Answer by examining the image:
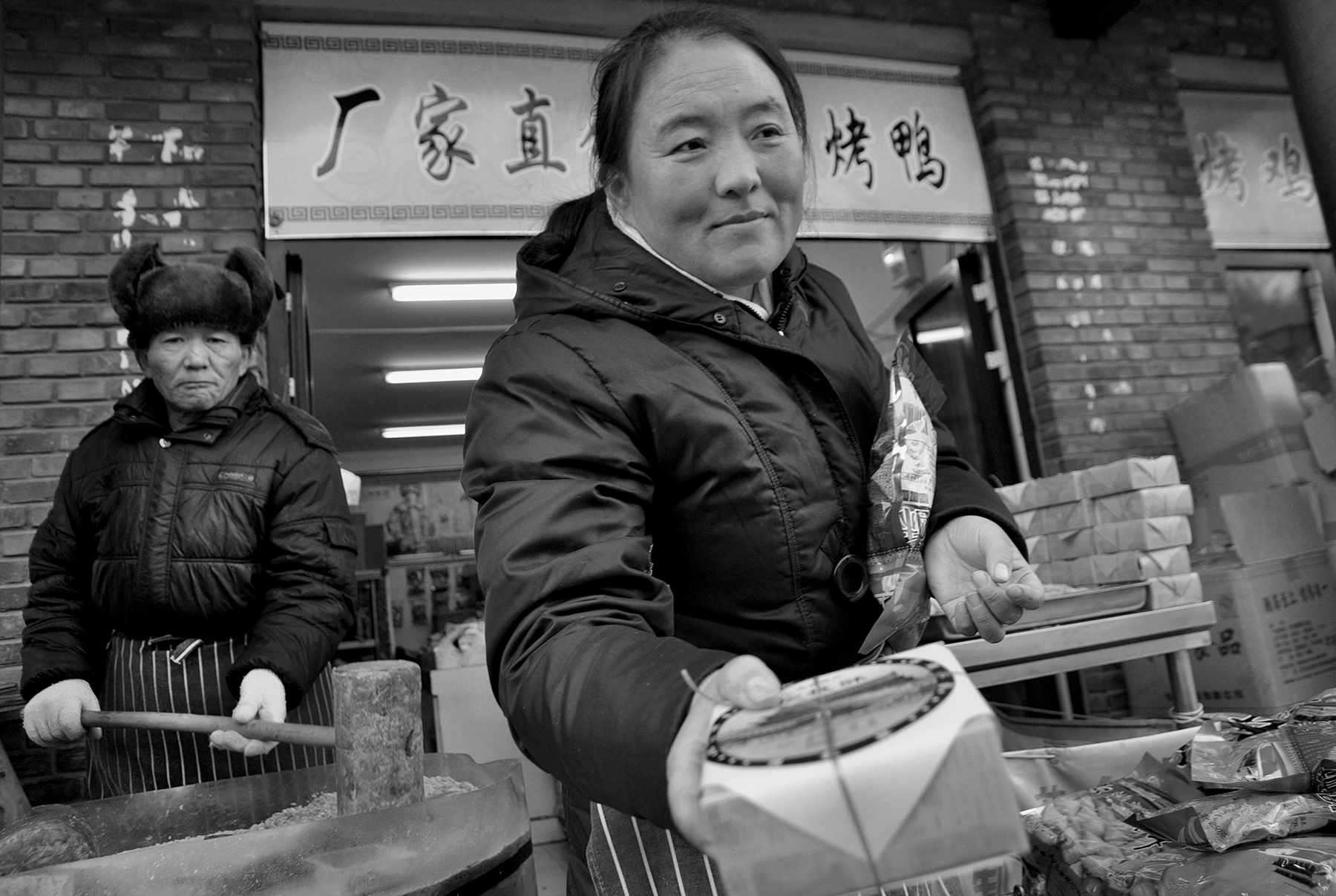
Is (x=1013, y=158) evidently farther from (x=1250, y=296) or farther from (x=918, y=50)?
(x=1250, y=296)

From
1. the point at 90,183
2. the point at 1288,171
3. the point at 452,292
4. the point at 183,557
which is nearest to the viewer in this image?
the point at 183,557

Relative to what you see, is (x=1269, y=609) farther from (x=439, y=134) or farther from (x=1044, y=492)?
(x=439, y=134)

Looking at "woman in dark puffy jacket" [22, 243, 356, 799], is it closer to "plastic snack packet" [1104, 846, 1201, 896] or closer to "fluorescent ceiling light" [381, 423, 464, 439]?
"plastic snack packet" [1104, 846, 1201, 896]

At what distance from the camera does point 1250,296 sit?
18.5 ft

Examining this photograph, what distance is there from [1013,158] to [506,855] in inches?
175

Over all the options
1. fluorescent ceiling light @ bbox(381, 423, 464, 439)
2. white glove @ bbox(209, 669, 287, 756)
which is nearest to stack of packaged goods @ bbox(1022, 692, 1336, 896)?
white glove @ bbox(209, 669, 287, 756)

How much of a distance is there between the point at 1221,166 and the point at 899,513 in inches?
221

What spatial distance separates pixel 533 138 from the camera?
4012 mm

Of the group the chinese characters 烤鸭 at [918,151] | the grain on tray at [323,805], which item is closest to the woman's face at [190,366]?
the grain on tray at [323,805]

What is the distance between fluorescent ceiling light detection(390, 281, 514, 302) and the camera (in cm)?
638

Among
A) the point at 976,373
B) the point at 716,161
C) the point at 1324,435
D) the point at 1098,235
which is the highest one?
the point at 1098,235

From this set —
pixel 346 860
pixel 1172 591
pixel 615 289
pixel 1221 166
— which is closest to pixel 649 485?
pixel 615 289

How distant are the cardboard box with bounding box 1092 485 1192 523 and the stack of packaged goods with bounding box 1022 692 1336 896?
5.66 ft

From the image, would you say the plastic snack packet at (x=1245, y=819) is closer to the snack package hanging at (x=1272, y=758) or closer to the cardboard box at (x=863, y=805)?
the snack package hanging at (x=1272, y=758)
